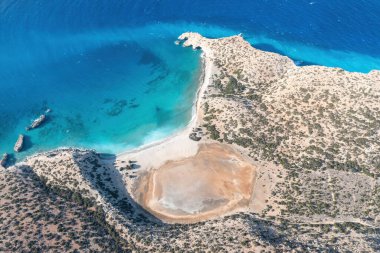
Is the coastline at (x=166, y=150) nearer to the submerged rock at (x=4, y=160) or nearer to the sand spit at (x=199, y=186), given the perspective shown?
the sand spit at (x=199, y=186)

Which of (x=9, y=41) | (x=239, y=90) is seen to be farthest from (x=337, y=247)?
(x=9, y=41)

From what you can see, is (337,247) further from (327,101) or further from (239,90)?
(239,90)

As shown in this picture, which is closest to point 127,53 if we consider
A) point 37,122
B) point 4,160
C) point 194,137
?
point 37,122

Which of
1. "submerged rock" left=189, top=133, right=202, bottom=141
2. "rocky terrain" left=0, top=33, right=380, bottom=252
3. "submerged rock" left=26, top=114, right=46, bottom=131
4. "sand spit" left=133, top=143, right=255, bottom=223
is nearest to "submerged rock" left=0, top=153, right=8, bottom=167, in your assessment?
"rocky terrain" left=0, top=33, right=380, bottom=252

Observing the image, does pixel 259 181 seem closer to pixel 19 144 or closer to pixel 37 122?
pixel 37 122

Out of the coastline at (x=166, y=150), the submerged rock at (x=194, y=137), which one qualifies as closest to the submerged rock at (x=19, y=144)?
the coastline at (x=166, y=150)

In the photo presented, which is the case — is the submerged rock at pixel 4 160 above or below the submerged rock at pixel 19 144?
below

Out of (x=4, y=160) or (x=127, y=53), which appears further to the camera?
(x=127, y=53)

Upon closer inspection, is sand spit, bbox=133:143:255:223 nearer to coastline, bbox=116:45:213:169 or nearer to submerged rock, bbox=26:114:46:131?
coastline, bbox=116:45:213:169
